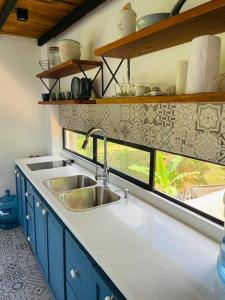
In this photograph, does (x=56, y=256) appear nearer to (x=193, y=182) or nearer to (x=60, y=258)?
(x=60, y=258)

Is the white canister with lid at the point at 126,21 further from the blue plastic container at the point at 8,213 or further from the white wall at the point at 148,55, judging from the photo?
the blue plastic container at the point at 8,213

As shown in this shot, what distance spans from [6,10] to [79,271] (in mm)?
2292

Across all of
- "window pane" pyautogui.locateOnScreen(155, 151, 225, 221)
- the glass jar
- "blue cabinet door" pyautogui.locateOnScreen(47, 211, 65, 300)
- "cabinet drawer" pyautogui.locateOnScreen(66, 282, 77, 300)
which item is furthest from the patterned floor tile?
the glass jar

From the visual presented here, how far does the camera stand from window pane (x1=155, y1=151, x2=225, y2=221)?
1322 millimetres

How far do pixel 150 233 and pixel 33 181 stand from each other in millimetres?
1258

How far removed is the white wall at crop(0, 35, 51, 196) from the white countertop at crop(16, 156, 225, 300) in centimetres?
193

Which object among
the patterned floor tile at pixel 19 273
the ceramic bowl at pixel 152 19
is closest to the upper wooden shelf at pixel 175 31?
the ceramic bowl at pixel 152 19

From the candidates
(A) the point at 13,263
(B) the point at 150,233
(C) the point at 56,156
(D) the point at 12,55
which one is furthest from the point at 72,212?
(D) the point at 12,55

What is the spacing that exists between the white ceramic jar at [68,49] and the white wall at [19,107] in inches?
53.9

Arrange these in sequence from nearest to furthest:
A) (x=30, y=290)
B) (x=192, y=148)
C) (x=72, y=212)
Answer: (x=192, y=148), (x=72, y=212), (x=30, y=290)

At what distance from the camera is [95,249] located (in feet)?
3.67

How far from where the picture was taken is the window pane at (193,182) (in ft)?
4.34

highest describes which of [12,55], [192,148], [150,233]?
[12,55]

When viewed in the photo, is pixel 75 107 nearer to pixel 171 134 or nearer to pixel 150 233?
pixel 171 134
